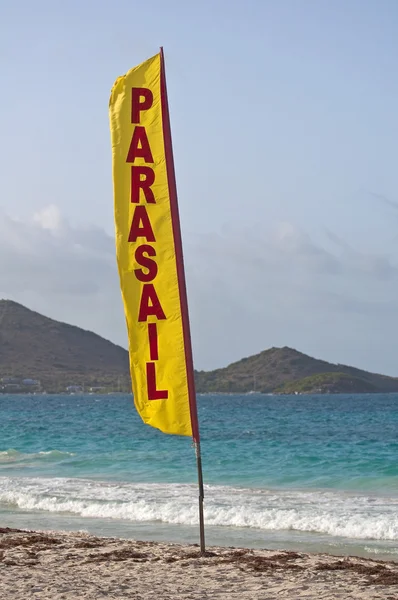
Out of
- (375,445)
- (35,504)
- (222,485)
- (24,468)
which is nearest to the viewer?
(35,504)

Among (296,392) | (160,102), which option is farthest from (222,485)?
(296,392)

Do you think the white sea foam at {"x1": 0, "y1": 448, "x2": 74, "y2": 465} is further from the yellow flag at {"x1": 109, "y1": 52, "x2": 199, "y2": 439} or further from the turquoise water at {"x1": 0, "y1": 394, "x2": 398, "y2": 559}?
the yellow flag at {"x1": 109, "y1": 52, "x2": 199, "y2": 439}

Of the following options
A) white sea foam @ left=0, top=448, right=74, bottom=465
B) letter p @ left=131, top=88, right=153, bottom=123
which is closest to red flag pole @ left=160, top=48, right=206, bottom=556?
letter p @ left=131, top=88, right=153, bottom=123

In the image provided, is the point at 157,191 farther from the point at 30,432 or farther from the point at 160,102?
the point at 30,432

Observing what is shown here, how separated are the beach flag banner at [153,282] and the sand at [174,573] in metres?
1.69

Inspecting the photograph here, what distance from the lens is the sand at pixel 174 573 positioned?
9.14m

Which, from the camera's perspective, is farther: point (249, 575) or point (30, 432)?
point (30, 432)

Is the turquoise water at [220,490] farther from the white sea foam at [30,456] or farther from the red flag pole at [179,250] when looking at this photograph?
the red flag pole at [179,250]

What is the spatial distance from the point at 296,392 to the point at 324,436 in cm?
14420

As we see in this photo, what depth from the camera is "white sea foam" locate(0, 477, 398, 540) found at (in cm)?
1571

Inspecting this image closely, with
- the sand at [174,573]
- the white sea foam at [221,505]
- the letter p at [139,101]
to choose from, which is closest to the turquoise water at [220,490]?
the white sea foam at [221,505]

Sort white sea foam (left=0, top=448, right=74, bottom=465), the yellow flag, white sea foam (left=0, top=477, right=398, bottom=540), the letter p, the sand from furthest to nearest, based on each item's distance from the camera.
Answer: white sea foam (left=0, top=448, right=74, bottom=465), white sea foam (left=0, top=477, right=398, bottom=540), the letter p, the yellow flag, the sand

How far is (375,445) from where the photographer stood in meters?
36.4

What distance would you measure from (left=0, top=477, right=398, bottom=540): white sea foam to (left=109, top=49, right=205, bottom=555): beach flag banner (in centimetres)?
626
